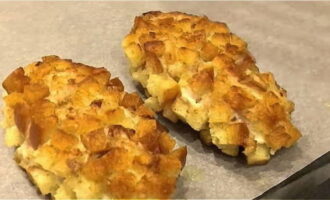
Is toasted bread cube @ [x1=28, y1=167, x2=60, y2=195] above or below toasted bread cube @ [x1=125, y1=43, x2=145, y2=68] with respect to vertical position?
below

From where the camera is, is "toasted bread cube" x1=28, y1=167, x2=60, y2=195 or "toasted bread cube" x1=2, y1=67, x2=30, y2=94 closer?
"toasted bread cube" x1=28, y1=167, x2=60, y2=195

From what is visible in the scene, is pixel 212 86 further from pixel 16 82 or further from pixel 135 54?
pixel 16 82

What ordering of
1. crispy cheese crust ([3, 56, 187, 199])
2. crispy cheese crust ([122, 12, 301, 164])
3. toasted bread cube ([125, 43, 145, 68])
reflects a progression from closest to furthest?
crispy cheese crust ([3, 56, 187, 199]) → crispy cheese crust ([122, 12, 301, 164]) → toasted bread cube ([125, 43, 145, 68])

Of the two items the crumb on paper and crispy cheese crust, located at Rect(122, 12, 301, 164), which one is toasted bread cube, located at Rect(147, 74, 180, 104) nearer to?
crispy cheese crust, located at Rect(122, 12, 301, 164)

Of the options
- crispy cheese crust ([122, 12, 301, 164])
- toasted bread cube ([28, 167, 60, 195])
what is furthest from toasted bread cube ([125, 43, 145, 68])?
toasted bread cube ([28, 167, 60, 195])

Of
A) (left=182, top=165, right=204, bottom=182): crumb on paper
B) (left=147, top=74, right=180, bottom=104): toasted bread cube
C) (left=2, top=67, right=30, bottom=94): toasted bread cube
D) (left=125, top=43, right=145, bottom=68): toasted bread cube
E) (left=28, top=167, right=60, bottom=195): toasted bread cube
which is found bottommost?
(left=182, top=165, right=204, bottom=182): crumb on paper

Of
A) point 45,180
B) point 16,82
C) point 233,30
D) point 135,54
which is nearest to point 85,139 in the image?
point 45,180

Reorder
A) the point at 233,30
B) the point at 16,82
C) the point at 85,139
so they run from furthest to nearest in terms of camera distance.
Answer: the point at 233,30, the point at 16,82, the point at 85,139
